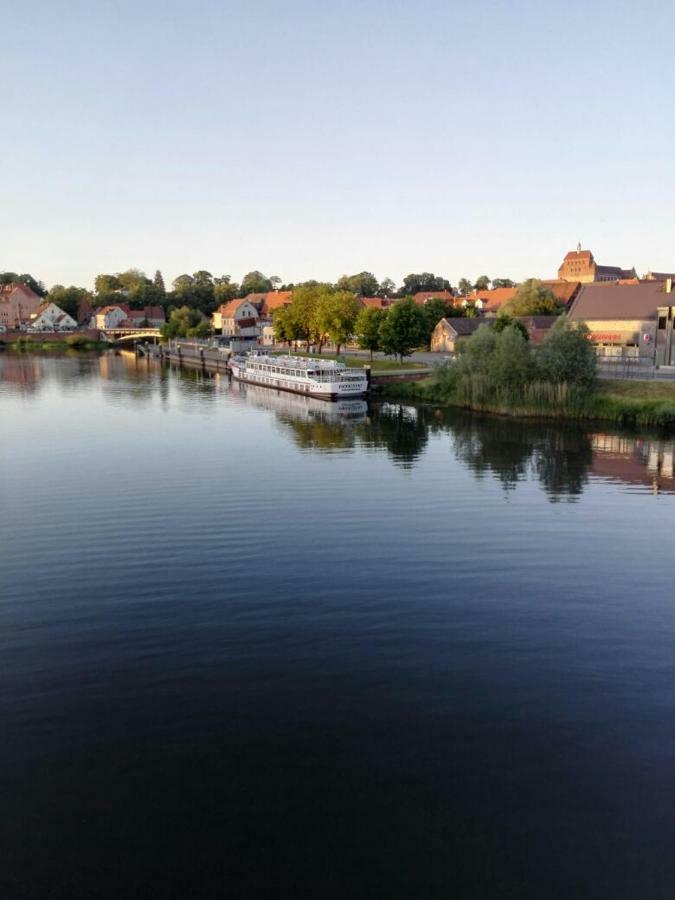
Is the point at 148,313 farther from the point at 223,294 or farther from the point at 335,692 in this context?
the point at 335,692

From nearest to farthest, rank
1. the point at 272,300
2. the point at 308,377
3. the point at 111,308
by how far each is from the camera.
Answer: the point at 308,377
the point at 272,300
the point at 111,308

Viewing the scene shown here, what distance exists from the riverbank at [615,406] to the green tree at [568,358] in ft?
4.38

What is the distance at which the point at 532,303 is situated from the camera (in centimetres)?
9169

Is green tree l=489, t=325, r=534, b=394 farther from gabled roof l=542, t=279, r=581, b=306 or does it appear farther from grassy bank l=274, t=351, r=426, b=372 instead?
gabled roof l=542, t=279, r=581, b=306

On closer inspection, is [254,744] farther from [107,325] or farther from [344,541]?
[107,325]

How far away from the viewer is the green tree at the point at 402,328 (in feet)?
239

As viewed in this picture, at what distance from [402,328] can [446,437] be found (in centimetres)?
3375

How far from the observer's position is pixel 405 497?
26.9m

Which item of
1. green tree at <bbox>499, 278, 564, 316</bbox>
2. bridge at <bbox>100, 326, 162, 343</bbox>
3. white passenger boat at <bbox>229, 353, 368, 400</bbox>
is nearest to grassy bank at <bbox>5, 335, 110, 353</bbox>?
bridge at <bbox>100, 326, 162, 343</bbox>

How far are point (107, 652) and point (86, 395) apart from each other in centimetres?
5184

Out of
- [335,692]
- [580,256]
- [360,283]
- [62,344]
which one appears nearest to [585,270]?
[580,256]

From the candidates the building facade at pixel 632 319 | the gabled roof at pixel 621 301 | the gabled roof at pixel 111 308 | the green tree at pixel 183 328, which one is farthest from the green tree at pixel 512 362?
the gabled roof at pixel 111 308

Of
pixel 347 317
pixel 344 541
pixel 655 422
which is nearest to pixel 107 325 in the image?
pixel 347 317

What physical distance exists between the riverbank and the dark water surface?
17585 mm
